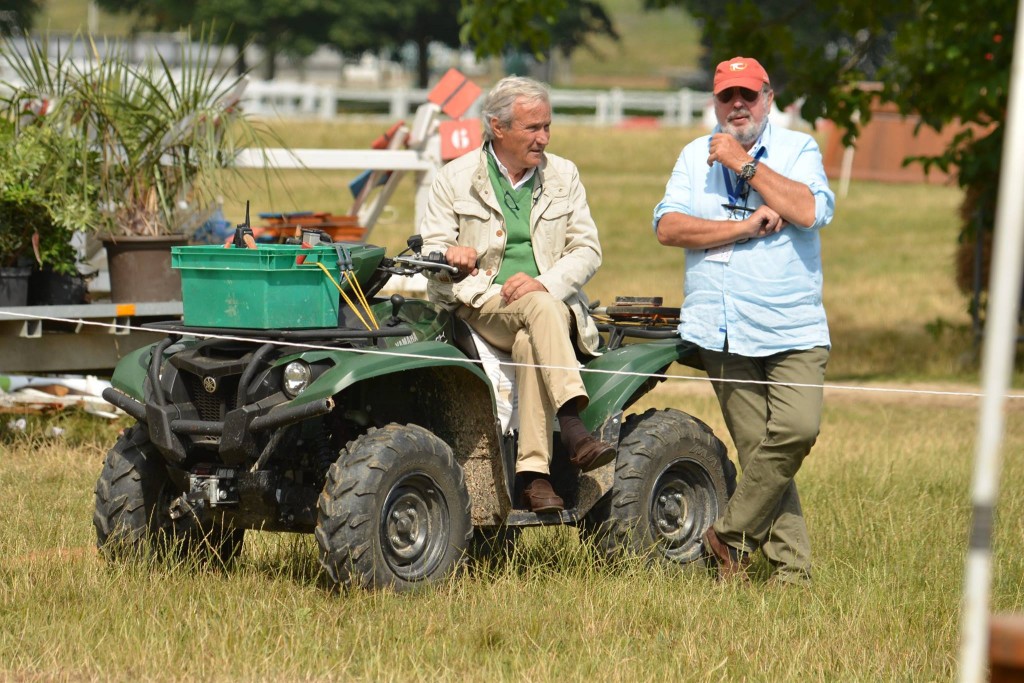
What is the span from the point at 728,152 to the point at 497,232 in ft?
2.93

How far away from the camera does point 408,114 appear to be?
47250mm

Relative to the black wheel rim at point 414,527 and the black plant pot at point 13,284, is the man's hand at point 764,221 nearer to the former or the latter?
the black wheel rim at point 414,527

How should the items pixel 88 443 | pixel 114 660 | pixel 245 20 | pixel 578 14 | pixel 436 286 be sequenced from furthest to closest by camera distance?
pixel 578 14
pixel 245 20
pixel 88 443
pixel 436 286
pixel 114 660

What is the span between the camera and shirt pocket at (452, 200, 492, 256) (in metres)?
5.78

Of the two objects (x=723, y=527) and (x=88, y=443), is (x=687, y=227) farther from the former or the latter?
(x=88, y=443)

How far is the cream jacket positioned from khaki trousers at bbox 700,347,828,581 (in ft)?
2.03

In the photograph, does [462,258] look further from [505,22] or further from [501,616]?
[505,22]

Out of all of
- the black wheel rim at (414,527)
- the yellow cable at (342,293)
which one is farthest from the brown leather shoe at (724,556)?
the yellow cable at (342,293)

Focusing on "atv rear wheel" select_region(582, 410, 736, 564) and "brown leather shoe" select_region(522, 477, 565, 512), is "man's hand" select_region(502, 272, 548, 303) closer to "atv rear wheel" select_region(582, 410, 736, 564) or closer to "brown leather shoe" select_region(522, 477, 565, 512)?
"brown leather shoe" select_region(522, 477, 565, 512)

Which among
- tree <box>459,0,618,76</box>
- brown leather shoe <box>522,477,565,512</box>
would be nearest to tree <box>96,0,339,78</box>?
tree <box>459,0,618,76</box>

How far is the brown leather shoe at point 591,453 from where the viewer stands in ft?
18.4

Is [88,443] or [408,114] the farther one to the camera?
[408,114]

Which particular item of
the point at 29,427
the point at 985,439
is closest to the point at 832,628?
the point at 985,439

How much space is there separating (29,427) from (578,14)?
69.5 m
